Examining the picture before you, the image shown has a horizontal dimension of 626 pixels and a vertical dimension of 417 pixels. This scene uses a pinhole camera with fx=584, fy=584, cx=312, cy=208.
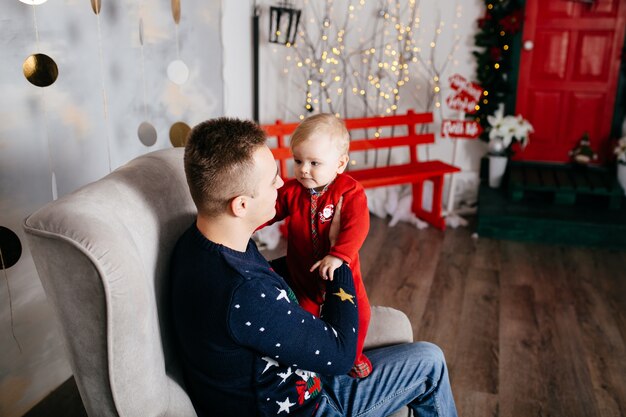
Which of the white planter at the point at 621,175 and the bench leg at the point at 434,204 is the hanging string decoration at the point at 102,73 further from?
the white planter at the point at 621,175

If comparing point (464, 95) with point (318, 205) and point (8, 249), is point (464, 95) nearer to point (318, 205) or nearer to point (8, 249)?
point (318, 205)

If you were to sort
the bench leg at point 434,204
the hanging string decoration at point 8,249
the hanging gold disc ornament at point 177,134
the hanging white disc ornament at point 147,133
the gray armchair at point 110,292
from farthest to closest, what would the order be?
the bench leg at point 434,204
the hanging gold disc ornament at point 177,134
the hanging white disc ornament at point 147,133
the hanging string decoration at point 8,249
the gray armchair at point 110,292

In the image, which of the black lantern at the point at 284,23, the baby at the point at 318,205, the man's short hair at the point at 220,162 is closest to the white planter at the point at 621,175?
the black lantern at the point at 284,23

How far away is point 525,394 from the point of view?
94.0 inches

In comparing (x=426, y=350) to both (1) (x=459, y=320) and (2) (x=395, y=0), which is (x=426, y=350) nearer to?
(1) (x=459, y=320)

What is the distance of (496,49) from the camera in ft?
14.0

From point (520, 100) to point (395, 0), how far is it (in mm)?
1228

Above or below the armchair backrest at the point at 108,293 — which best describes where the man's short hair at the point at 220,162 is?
above

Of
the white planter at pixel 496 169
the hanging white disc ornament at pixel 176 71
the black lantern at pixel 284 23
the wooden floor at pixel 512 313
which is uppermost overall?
the black lantern at pixel 284 23

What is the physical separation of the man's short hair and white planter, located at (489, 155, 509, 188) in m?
3.51

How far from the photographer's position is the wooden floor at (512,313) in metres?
2.39

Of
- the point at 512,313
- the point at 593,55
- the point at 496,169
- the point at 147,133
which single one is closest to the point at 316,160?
the point at 147,133

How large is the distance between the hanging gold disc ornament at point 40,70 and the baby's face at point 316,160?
79 cm

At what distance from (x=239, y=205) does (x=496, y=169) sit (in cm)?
358
